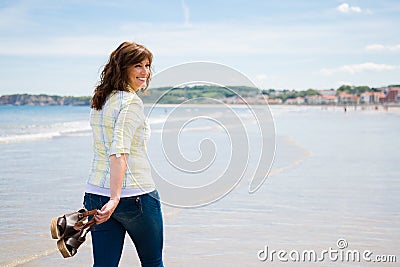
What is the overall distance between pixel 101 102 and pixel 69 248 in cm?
68

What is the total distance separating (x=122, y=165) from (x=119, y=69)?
45cm

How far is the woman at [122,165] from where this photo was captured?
96.3 inches

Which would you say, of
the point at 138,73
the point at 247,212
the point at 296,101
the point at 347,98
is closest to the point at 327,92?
the point at 347,98

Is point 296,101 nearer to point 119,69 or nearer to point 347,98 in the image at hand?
point 347,98

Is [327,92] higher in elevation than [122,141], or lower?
higher

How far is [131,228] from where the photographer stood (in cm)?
258

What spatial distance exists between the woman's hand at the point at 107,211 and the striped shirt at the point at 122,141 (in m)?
0.08

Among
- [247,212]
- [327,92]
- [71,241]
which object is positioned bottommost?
[247,212]

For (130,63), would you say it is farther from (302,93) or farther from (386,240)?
(302,93)

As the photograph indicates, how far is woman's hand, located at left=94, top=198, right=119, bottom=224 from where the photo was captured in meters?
2.45

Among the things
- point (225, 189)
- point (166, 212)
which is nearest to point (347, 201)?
point (225, 189)

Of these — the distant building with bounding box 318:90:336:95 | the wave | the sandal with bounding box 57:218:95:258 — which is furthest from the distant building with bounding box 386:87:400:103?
the sandal with bounding box 57:218:95:258

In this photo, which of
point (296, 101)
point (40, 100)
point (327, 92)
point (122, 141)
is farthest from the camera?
point (327, 92)

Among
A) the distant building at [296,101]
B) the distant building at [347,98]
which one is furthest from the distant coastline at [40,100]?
the distant building at [347,98]
